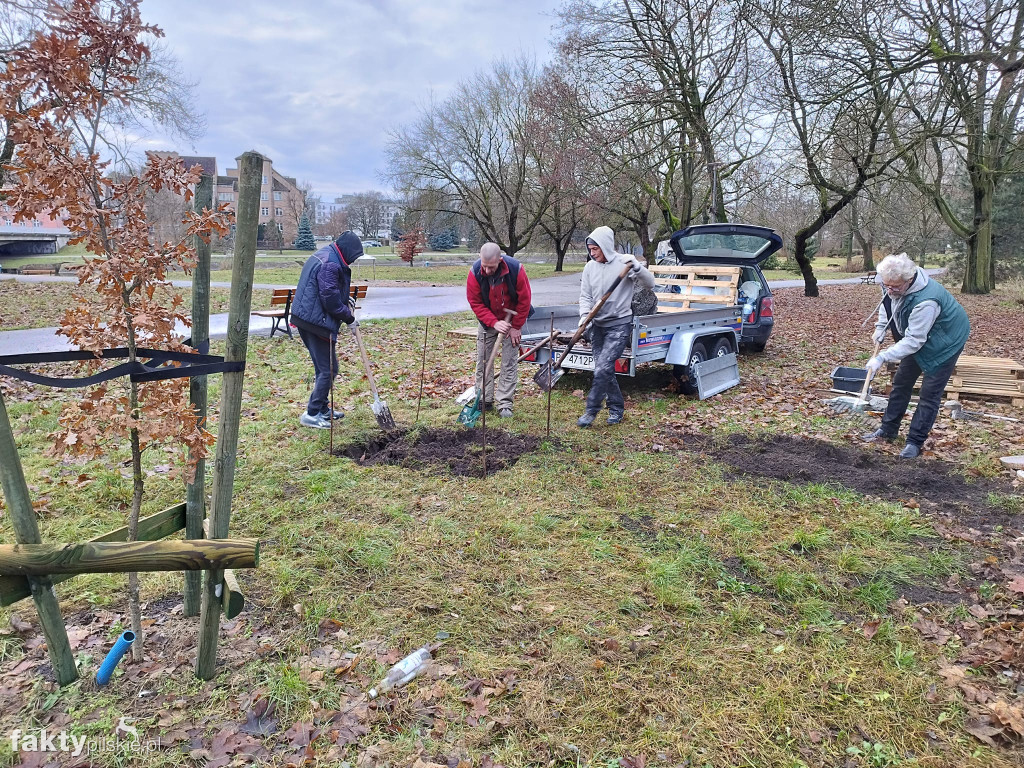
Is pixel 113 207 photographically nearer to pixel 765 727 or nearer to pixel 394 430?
pixel 765 727

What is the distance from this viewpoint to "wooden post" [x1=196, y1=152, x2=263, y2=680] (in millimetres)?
2426

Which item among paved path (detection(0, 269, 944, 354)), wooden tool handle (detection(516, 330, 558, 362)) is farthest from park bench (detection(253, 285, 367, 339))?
wooden tool handle (detection(516, 330, 558, 362))

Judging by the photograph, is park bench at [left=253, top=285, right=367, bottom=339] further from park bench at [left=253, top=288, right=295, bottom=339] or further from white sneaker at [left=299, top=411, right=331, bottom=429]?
white sneaker at [left=299, top=411, right=331, bottom=429]

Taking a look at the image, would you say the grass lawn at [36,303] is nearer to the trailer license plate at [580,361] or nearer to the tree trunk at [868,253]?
the trailer license plate at [580,361]

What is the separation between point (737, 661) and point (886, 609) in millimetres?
1054

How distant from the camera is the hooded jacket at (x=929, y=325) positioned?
525 cm

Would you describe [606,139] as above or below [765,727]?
above

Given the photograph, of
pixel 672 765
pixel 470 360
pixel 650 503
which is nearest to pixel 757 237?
pixel 470 360

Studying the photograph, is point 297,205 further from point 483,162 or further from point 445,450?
point 445,450

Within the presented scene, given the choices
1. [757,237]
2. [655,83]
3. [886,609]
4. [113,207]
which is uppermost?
[655,83]

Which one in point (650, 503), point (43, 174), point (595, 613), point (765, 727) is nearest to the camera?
point (43, 174)

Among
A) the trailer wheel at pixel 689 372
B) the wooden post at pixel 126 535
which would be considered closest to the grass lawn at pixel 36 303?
the trailer wheel at pixel 689 372

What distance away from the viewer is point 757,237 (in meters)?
9.94

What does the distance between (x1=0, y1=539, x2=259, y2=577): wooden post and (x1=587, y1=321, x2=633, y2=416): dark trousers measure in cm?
458
